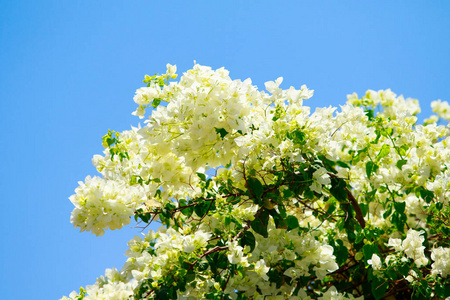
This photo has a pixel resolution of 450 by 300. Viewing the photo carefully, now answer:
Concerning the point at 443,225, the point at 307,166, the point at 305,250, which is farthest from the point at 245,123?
the point at 443,225

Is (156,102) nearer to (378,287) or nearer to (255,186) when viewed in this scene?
(255,186)

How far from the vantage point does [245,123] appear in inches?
80.4

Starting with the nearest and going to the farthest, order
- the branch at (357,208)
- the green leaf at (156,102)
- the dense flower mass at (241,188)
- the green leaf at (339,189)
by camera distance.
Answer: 1. the dense flower mass at (241,188)
2. the green leaf at (156,102)
3. the green leaf at (339,189)
4. the branch at (357,208)

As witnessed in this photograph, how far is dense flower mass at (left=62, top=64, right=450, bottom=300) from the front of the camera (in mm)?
1927

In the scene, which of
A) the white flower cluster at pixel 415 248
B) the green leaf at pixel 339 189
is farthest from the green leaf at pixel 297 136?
the white flower cluster at pixel 415 248

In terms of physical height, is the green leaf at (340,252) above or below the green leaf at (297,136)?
below

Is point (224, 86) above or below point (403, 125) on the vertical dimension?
above

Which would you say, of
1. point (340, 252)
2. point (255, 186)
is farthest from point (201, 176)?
point (340, 252)

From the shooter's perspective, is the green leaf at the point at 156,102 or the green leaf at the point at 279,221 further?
the green leaf at the point at 279,221

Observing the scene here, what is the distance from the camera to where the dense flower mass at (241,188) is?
6.32 feet

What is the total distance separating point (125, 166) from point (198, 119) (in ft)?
2.01

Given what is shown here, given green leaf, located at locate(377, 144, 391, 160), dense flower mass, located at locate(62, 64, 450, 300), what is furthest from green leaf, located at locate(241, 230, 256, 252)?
green leaf, located at locate(377, 144, 391, 160)

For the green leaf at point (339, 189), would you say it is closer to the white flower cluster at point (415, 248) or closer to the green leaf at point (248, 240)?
the white flower cluster at point (415, 248)

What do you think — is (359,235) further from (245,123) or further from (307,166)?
(245,123)
